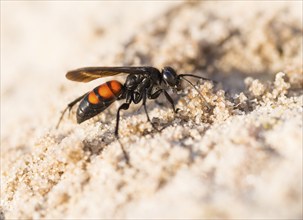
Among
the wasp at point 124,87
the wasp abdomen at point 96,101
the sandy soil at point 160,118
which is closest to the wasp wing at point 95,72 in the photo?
the wasp at point 124,87

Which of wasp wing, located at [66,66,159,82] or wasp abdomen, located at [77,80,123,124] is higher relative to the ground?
wasp wing, located at [66,66,159,82]

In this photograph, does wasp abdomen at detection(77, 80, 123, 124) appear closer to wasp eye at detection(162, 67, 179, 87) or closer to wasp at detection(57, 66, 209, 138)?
wasp at detection(57, 66, 209, 138)

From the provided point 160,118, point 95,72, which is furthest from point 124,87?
point 160,118

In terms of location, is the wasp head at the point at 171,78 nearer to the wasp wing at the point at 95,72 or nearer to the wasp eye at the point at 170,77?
the wasp eye at the point at 170,77

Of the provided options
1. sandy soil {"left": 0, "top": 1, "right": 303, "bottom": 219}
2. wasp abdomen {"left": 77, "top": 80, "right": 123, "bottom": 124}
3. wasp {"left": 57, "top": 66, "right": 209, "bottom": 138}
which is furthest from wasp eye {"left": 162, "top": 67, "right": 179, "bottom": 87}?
wasp abdomen {"left": 77, "top": 80, "right": 123, "bottom": 124}

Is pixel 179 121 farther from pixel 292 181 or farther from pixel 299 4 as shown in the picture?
pixel 299 4

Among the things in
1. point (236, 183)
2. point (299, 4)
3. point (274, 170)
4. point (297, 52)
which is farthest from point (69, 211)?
point (299, 4)

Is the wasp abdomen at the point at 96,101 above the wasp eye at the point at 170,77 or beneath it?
beneath

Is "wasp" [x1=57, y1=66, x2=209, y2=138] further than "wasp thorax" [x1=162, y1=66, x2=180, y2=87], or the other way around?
"wasp thorax" [x1=162, y1=66, x2=180, y2=87]
